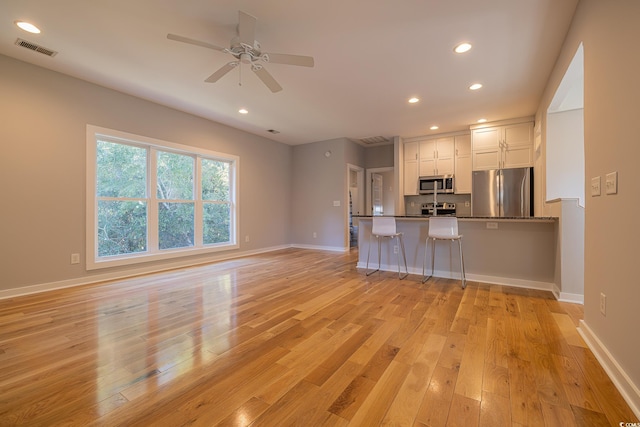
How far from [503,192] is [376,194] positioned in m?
3.26

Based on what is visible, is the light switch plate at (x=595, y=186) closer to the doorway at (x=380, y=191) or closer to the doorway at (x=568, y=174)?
the doorway at (x=568, y=174)

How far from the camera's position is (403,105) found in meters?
4.42

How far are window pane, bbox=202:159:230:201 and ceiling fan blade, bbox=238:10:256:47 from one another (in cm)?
337

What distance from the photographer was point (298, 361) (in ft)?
5.78

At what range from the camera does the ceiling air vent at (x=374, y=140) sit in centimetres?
667

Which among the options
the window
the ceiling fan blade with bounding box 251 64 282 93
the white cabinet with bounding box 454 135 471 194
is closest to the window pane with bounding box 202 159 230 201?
the window

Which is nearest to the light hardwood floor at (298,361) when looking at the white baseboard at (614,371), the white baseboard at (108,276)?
the white baseboard at (614,371)

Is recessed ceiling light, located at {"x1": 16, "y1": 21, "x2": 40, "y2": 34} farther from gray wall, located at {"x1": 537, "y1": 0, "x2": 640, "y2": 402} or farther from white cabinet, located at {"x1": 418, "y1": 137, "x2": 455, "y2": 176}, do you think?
white cabinet, located at {"x1": 418, "y1": 137, "x2": 455, "y2": 176}

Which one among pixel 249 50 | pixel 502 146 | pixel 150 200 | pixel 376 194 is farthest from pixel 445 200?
pixel 150 200

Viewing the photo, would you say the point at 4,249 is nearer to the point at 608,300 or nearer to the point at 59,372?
the point at 59,372

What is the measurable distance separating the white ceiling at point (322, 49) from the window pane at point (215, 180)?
1207 millimetres

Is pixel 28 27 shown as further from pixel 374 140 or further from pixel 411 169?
pixel 411 169

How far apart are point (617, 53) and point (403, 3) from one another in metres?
1.48

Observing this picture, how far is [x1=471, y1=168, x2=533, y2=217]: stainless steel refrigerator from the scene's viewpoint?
492 cm
